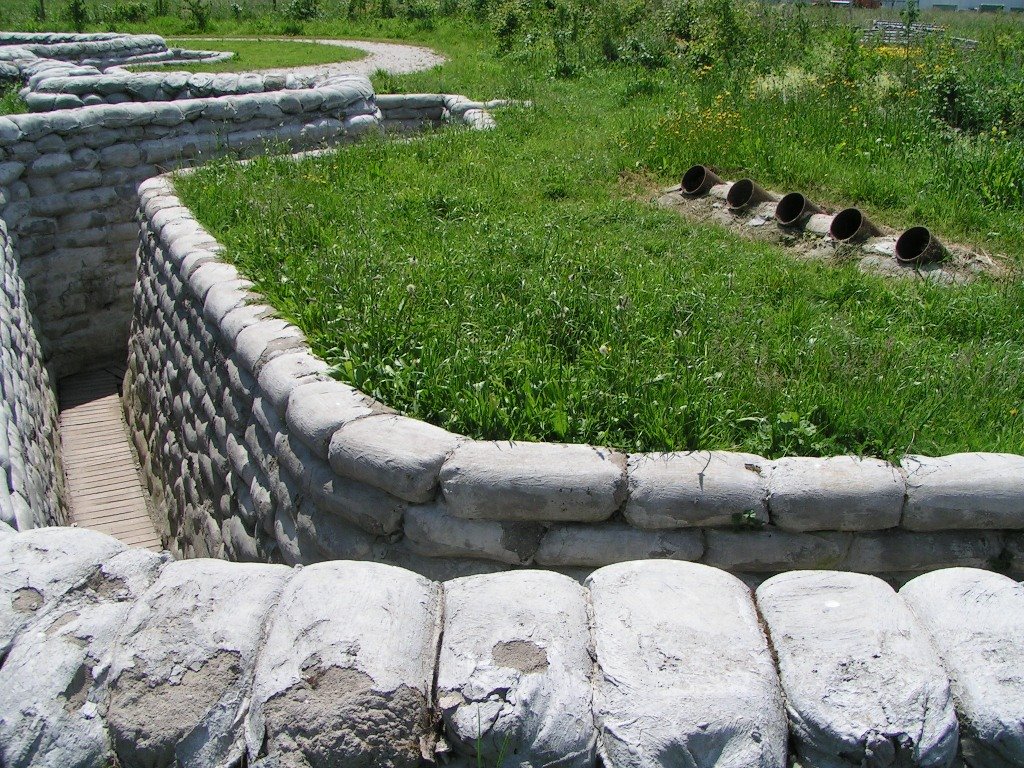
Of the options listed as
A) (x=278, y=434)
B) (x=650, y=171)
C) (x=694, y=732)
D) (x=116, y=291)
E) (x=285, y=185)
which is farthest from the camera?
(x=116, y=291)

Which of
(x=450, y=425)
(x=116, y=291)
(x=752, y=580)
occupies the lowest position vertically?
(x=116, y=291)

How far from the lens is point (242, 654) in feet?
6.36

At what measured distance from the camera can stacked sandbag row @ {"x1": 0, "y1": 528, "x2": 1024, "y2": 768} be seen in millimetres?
1786

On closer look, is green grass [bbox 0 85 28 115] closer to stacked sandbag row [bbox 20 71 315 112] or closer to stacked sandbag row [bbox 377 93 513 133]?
stacked sandbag row [bbox 20 71 315 112]

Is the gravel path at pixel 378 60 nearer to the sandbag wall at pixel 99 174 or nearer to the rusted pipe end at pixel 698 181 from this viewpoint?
the sandbag wall at pixel 99 174

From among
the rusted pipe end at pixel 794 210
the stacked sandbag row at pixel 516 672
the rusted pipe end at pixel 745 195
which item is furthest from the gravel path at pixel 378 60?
the stacked sandbag row at pixel 516 672

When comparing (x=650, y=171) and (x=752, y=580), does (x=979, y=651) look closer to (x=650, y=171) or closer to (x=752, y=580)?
(x=752, y=580)

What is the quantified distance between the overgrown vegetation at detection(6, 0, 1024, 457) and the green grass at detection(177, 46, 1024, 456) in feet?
0.05

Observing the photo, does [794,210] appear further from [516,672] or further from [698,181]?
[516,672]

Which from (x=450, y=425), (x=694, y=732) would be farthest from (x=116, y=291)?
(x=694, y=732)

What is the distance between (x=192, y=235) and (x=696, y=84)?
6.75 metres

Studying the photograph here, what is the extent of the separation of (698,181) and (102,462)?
5349mm

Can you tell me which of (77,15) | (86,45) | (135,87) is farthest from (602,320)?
(77,15)

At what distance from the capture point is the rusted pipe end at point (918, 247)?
5480 mm
